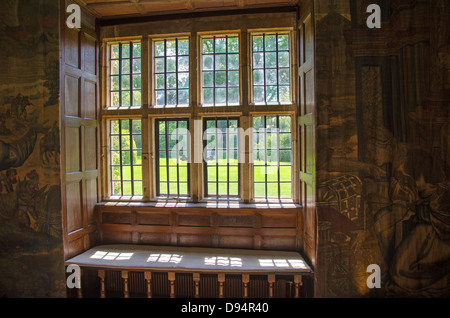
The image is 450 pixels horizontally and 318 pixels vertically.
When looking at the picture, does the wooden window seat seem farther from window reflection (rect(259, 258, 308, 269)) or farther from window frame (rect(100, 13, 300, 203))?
window frame (rect(100, 13, 300, 203))

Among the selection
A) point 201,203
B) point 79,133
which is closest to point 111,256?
point 201,203

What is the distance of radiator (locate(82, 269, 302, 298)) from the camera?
3.96 metres

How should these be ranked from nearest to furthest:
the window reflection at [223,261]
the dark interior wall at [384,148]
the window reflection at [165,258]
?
the dark interior wall at [384,148] < the window reflection at [223,261] < the window reflection at [165,258]

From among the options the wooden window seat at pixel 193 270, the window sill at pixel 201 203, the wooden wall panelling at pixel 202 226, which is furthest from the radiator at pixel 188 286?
the window sill at pixel 201 203

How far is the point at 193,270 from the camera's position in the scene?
370 centimetres

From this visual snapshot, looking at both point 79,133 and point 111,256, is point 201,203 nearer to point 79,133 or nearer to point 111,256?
point 111,256

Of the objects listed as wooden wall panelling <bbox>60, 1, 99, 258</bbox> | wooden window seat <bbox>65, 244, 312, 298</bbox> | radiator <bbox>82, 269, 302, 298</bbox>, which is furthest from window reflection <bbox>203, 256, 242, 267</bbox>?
wooden wall panelling <bbox>60, 1, 99, 258</bbox>

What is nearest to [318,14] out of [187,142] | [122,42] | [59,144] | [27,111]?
[187,142]

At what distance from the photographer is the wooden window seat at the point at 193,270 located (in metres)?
3.71

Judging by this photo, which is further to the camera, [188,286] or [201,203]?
[201,203]

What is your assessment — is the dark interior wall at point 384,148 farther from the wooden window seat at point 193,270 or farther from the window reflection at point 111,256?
→ the window reflection at point 111,256

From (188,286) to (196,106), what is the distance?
2.82 metres

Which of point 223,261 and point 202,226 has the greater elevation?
point 202,226

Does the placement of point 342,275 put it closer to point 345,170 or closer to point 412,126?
point 345,170
